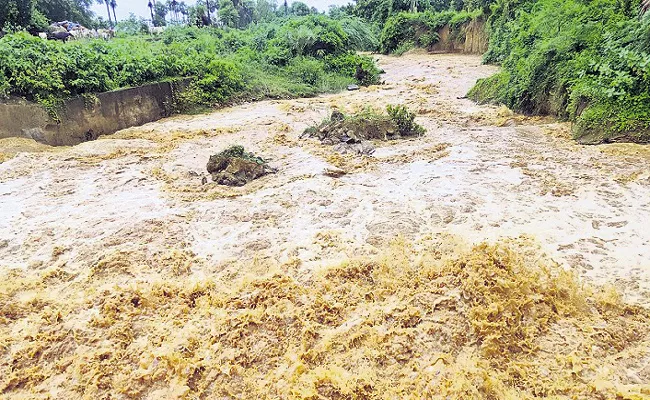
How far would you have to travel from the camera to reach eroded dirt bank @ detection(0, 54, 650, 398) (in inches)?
121

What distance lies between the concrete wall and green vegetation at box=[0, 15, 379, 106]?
0.27 m

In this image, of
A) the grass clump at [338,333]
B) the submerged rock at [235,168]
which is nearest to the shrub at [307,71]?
the submerged rock at [235,168]

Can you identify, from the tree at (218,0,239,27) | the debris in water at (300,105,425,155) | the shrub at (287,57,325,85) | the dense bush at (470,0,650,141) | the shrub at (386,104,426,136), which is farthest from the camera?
the tree at (218,0,239,27)

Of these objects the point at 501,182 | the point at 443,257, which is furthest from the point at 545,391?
the point at 501,182

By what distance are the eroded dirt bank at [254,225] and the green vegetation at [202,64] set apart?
2027 millimetres

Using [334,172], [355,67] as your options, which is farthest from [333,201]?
[355,67]

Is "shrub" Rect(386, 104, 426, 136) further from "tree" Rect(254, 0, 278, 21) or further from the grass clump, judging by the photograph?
"tree" Rect(254, 0, 278, 21)

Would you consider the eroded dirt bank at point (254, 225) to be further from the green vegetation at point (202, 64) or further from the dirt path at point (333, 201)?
the green vegetation at point (202, 64)

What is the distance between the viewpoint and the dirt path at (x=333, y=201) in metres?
4.19

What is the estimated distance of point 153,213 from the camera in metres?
5.07

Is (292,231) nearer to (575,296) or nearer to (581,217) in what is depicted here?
(575,296)

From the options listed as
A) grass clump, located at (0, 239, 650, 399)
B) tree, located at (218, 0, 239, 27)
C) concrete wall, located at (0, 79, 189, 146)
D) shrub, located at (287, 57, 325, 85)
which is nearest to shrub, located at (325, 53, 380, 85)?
shrub, located at (287, 57, 325, 85)

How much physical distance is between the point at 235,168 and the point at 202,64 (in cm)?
722

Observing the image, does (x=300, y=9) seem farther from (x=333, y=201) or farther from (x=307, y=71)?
(x=333, y=201)
